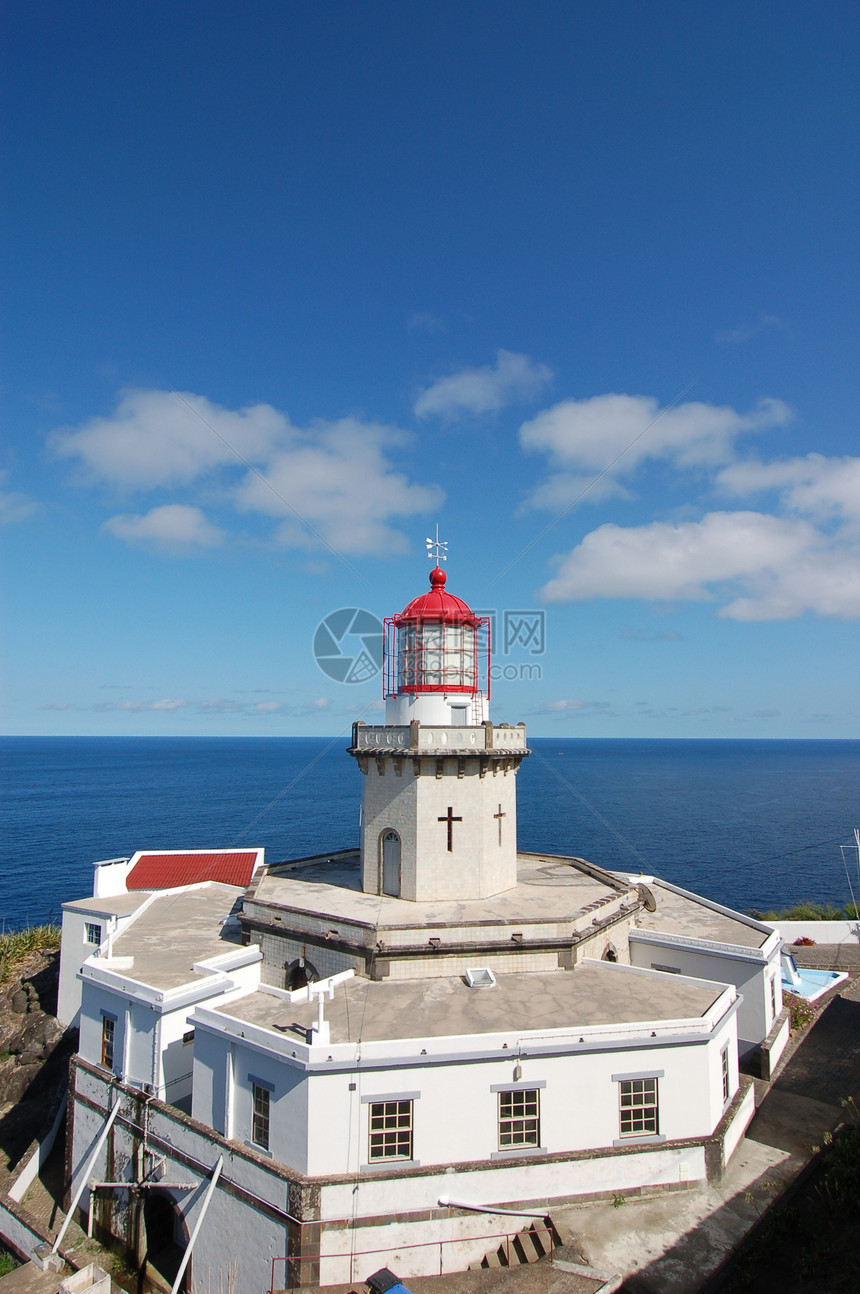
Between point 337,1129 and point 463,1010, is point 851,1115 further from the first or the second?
point 337,1129

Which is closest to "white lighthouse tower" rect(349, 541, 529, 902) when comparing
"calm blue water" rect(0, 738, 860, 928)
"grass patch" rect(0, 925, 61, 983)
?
"grass patch" rect(0, 925, 61, 983)

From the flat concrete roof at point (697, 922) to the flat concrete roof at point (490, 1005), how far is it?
4.78m

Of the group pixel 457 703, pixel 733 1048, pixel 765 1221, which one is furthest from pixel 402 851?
pixel 765 1221

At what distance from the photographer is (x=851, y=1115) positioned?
1725 cm

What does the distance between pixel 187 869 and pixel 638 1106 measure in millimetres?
22141

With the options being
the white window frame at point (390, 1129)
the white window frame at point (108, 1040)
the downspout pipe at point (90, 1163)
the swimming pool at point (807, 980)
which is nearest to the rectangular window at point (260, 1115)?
the white window frame at point (390, 1129)

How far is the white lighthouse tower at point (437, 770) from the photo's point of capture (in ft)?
67.4

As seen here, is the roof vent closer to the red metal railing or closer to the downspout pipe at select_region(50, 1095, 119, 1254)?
the red metal railing

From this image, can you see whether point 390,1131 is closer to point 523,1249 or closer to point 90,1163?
point 523,1249

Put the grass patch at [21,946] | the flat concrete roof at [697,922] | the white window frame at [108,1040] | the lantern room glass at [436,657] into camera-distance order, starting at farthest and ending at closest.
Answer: the grass patch at [21,946] → the lantern room glass at [436,657] → the flat concrete roof at [697,922] → the white window frame at [108,1040]

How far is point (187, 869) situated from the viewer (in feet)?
102

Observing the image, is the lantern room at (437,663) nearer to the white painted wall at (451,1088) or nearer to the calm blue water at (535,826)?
the white painted wall at (451,1088)

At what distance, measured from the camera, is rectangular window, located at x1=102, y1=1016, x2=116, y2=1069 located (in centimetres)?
1838

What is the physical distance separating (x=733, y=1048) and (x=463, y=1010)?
675cm
